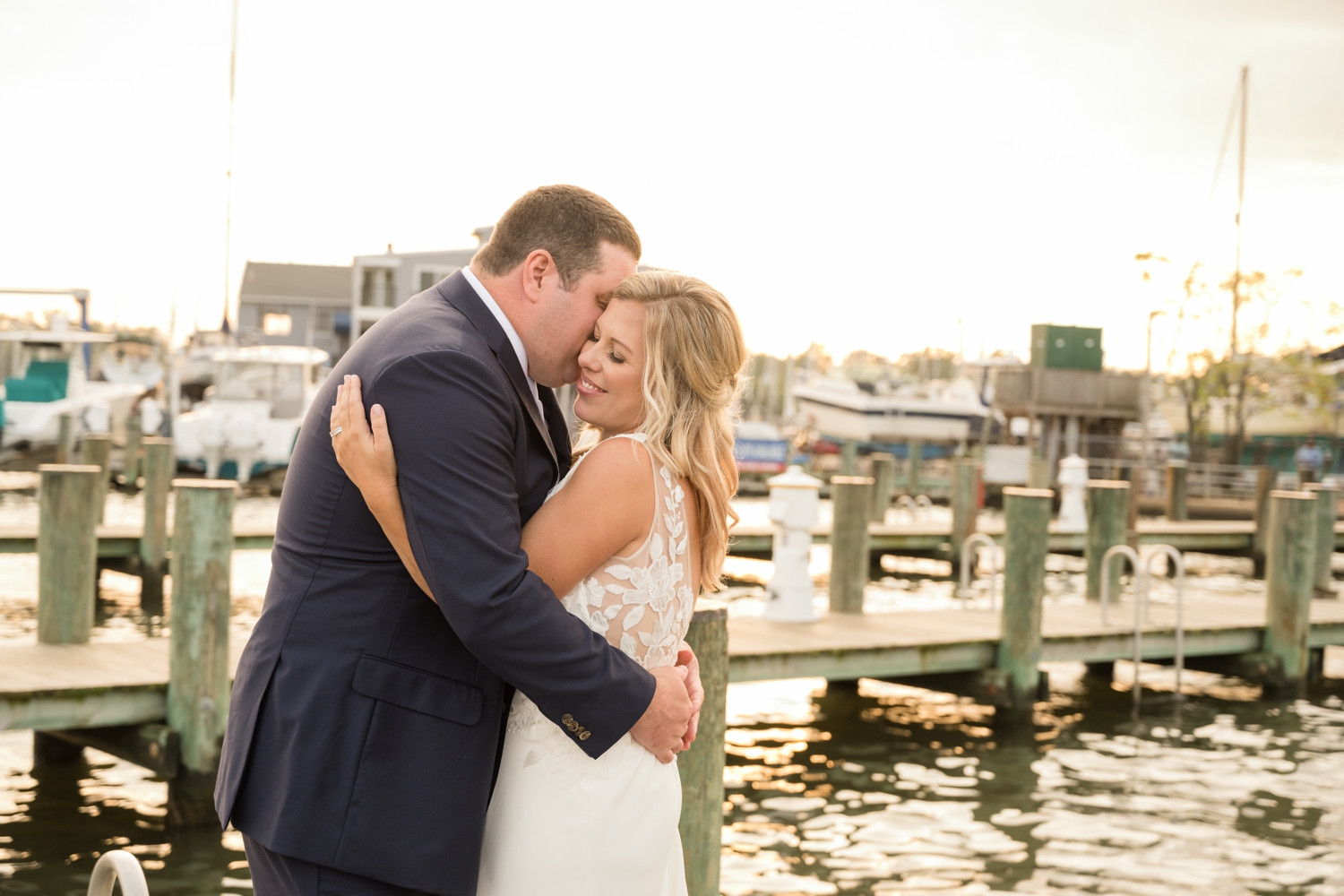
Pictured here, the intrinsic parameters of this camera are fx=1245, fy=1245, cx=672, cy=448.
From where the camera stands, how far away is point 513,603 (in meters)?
2.19

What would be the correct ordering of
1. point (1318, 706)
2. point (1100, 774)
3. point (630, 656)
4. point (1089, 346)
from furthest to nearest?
point (1089, 346)
point (1318, 706)
point (1100, 774)
point (630, 656)

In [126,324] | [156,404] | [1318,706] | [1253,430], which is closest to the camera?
[1318,706]

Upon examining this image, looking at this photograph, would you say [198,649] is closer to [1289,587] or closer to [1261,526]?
[1289,587]

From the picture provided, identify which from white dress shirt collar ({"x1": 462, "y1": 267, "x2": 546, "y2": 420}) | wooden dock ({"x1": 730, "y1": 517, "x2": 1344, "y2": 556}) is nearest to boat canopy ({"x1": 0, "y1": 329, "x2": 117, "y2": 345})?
wooden dock ({"x1": 730, "y1": 517, "x2": 1344, "y2": 556})

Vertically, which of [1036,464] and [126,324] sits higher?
[126,324]

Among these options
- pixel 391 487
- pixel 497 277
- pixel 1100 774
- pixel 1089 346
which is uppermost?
pixel 1089 346

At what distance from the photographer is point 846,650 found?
8586 millimetres

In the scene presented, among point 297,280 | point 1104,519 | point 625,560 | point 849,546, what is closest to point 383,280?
point 297,280

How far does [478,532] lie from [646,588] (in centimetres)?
48

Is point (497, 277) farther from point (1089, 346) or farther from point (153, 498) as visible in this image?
point (1089, 346)

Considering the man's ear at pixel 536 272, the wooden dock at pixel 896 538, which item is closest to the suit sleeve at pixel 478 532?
the man's ear at pixel 536 272

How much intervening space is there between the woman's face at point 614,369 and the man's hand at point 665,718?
21.7 inches

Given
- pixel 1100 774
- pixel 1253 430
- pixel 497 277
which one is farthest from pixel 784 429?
pixel 497 277

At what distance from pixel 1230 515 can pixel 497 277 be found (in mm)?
26362
